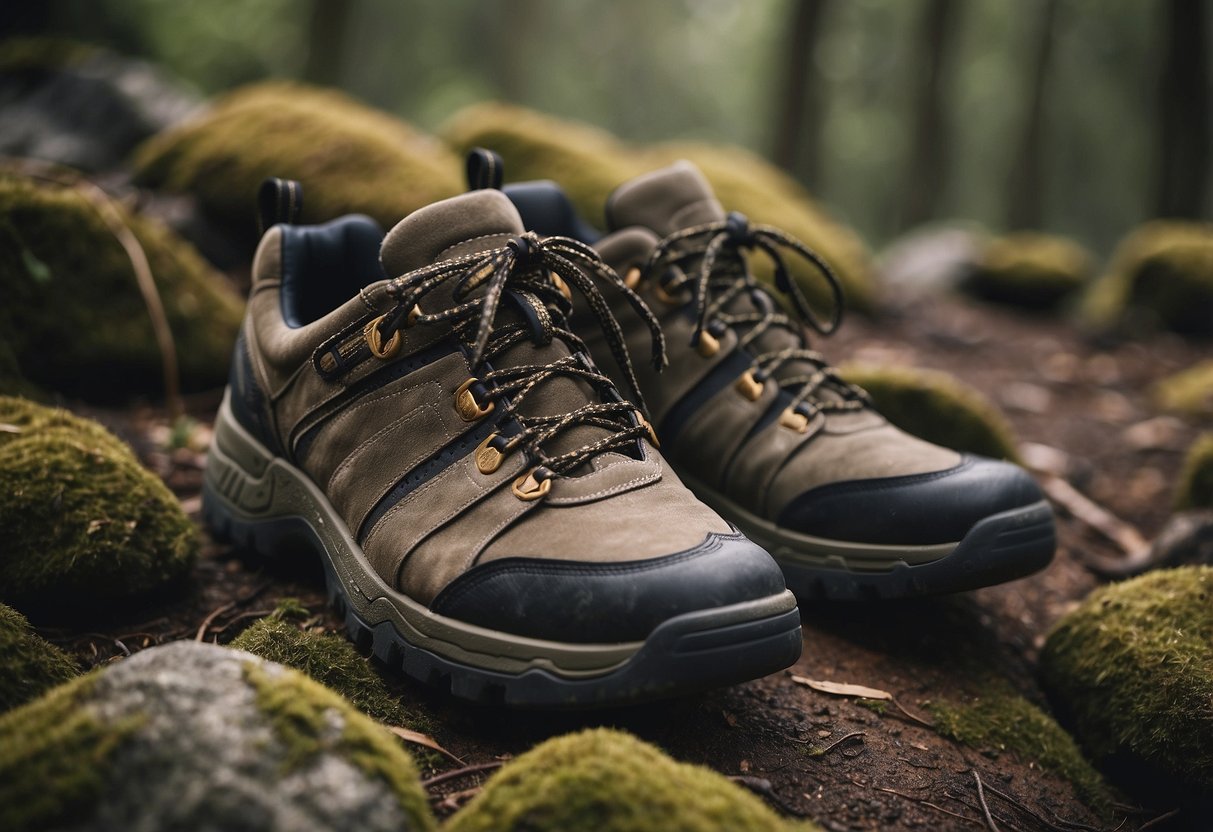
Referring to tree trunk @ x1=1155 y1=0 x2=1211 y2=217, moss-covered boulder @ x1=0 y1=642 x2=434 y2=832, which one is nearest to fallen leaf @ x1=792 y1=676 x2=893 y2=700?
moss-covered boulder @ x1=0 y1=642 x2=434 y2=832

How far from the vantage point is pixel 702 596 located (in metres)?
1.54

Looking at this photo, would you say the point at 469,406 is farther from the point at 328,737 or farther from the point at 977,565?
the point at 977,565

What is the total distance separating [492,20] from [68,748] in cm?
2343

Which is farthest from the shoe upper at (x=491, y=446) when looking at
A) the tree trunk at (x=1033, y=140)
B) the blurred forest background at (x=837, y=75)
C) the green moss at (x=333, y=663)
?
the tree trunk at (x=1033, y=140)

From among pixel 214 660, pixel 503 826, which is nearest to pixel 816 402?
pixel 503 826

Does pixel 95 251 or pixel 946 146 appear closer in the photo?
pixel 95 251

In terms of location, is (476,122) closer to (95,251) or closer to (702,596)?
(95,251)

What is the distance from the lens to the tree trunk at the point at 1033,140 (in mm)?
17562

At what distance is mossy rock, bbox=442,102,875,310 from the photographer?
516cm

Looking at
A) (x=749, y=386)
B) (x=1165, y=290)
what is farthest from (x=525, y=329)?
(x=1165, y=290)

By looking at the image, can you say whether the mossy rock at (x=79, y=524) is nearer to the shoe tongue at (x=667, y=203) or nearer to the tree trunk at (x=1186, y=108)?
the shoe tongue at (x=667, y=203)

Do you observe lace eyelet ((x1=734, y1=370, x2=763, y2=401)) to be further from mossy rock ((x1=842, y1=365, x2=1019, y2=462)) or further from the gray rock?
the gray rock

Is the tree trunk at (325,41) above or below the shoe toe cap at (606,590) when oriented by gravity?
above

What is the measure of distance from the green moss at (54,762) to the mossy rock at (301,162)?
10.7 ft
